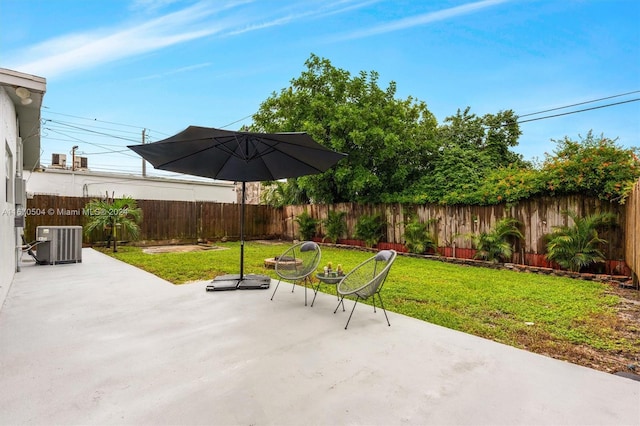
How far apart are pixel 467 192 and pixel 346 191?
4497mm

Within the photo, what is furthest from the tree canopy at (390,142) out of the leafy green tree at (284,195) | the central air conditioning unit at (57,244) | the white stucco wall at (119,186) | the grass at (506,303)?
the white stucco wall at (119,186)

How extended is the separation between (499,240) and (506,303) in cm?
357

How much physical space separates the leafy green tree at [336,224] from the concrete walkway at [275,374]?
7.81 metres

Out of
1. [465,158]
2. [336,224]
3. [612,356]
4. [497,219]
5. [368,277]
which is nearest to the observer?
[612,356]

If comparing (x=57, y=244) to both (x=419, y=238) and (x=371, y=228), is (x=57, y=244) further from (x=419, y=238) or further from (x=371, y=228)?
(x=419, y=238)

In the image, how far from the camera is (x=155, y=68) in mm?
11070

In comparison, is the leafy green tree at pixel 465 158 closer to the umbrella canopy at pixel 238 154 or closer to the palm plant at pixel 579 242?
the palm plant at pixel 579 242

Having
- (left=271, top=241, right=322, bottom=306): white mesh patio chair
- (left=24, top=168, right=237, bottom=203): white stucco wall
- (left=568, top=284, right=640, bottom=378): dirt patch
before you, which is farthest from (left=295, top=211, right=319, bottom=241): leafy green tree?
(left=568, top=284, right=640, bottom=378): dirt patch

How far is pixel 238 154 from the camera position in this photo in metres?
4.72

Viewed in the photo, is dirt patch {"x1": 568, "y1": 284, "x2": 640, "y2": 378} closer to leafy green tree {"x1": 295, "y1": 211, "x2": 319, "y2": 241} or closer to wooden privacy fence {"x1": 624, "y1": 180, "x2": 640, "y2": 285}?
wooden privacy fence {"x1": 624, "y1": 180, "x2": 640, "y2": 285}

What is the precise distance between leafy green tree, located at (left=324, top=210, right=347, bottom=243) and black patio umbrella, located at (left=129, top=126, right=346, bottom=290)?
6.31 metres

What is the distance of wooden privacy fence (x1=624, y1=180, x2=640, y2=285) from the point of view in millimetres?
4762

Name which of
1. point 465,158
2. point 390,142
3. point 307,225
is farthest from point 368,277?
point 307,225

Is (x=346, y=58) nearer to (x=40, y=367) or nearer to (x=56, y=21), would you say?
(x=56, y=21)
